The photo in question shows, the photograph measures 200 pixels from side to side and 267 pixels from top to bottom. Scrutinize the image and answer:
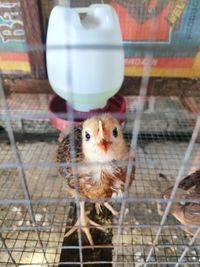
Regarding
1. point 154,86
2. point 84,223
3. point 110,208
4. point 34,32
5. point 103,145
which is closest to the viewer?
point 103,145

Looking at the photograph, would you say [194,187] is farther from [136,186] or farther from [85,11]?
[85,11]

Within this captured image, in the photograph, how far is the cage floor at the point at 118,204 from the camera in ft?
3.58

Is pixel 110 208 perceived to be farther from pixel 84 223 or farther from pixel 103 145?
pixel 103 145

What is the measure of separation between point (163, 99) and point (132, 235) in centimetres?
106

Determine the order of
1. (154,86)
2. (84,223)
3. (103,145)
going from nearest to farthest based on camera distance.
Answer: (103,145) → (84,223) → (154,86)

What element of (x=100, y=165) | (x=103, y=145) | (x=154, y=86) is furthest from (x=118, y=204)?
(x=154, y=86)

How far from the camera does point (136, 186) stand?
1470 mm

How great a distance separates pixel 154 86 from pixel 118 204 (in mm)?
764

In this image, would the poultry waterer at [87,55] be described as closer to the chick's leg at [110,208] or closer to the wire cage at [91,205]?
the wire cage at [91,205]

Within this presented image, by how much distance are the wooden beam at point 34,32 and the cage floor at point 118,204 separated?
513 millimetres

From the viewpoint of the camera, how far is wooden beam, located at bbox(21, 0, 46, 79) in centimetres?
134

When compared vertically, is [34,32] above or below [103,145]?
above

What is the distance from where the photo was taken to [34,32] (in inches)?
56.5

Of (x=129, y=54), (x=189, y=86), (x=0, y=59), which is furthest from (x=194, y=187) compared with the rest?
(x=0, y=59)
